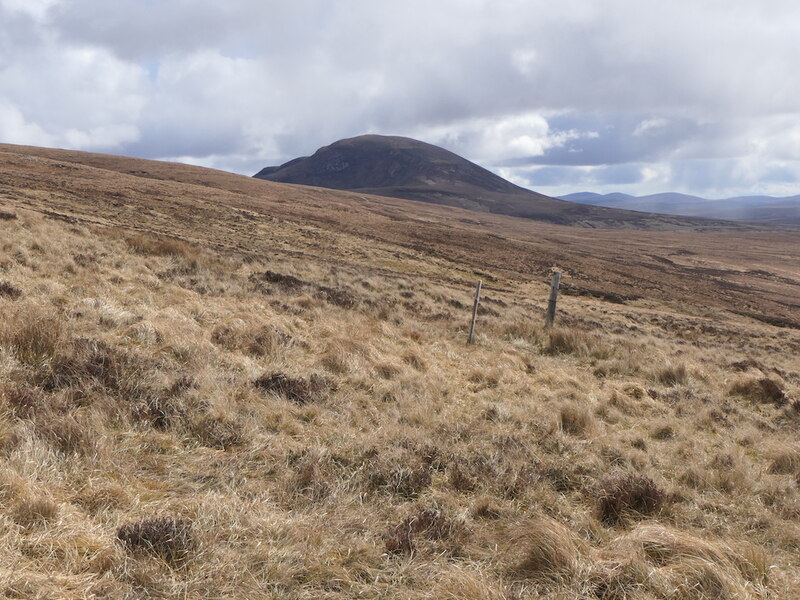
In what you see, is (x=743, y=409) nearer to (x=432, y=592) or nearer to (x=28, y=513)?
(x=432, y=592)

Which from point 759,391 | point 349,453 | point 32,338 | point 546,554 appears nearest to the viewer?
point 546,554

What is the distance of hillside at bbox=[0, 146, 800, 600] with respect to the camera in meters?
3.21

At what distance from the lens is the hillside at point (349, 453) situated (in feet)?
10.5

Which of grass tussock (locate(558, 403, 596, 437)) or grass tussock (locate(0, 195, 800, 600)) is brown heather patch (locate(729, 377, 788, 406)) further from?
grass tussock (locate(558, 403, 596, 437))

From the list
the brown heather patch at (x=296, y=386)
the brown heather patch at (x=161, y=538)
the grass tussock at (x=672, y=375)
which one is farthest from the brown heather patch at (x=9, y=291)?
the grass tussock at (x=672, y=375)

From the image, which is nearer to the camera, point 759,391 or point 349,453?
point 349,453

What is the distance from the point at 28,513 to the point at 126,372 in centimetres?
268

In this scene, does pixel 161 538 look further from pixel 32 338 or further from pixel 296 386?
pixel 32 338

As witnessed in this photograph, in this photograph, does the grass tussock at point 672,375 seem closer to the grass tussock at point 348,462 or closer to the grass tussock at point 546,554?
the grass tussock at point 348,462

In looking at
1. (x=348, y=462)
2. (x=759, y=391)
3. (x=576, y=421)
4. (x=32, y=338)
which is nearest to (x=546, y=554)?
(x=348, y=462)

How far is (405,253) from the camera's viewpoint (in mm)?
36875

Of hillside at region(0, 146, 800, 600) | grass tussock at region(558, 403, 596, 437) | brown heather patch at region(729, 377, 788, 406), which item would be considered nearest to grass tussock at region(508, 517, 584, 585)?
hillside at region(0, 146, 800, 600)

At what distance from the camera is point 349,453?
4941mm

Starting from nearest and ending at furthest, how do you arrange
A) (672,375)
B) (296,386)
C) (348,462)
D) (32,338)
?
1. (348,462)
2. (32,338)
3. (296,386)
4. (672,375)
